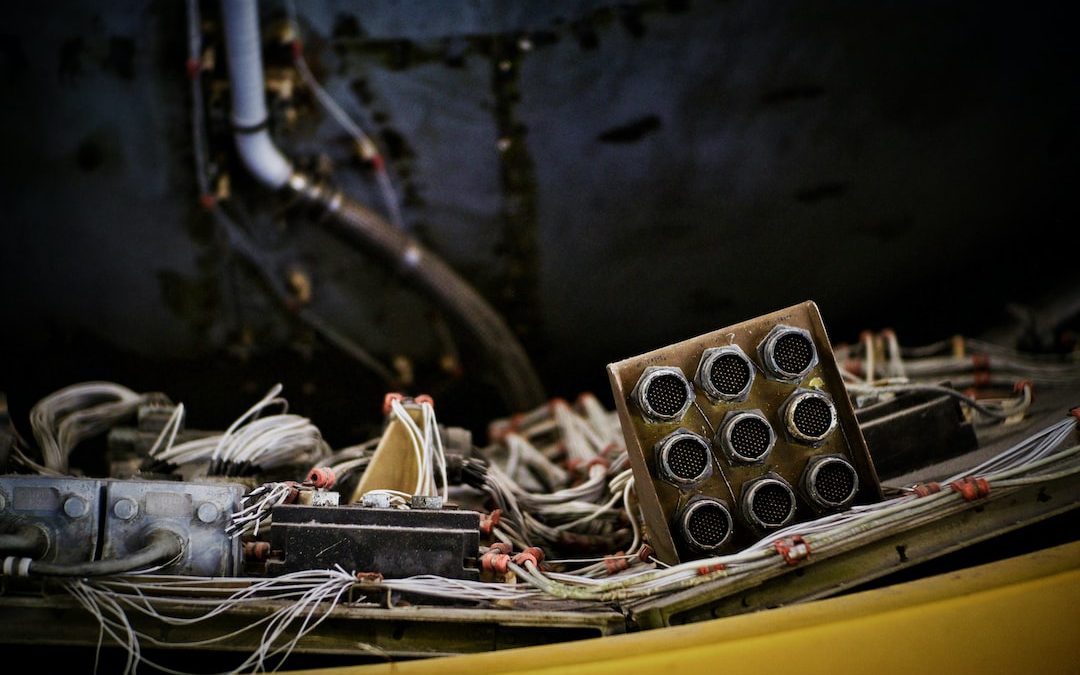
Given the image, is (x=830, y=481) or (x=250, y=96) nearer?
(x=830, y=481)

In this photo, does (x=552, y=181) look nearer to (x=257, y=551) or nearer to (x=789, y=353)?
(x=789, y=353)

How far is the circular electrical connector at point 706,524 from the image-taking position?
1.43 metres

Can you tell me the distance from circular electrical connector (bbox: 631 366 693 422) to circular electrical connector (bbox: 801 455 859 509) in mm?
235

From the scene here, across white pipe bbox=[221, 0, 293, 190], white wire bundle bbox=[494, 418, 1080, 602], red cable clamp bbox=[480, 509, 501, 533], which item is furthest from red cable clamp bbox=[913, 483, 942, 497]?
white pipe bbox=[221, 0, 293, 190]

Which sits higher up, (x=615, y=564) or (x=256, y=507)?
(x=256, y=507)

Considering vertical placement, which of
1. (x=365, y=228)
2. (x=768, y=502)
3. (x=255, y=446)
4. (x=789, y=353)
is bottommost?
(x=768, y=502)

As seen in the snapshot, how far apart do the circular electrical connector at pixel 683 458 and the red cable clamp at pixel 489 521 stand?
34 centimetres

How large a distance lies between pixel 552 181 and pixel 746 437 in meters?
1.50

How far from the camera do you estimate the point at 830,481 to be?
1495 mm

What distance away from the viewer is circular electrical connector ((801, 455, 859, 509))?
148 centimetres

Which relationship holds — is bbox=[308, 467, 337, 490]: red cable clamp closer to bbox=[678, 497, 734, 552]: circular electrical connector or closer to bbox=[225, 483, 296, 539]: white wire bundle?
bbox=[225, 483, 296, 539]: white wire bundle

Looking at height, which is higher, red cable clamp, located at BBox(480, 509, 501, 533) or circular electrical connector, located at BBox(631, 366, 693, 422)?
circular electrical connector, located at BBox(631, 366, 693, 422)

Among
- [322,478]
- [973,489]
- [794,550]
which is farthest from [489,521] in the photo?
[973,489]

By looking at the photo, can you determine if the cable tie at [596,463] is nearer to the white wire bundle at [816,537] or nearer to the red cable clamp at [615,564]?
the red cable clamp at [615,564]
